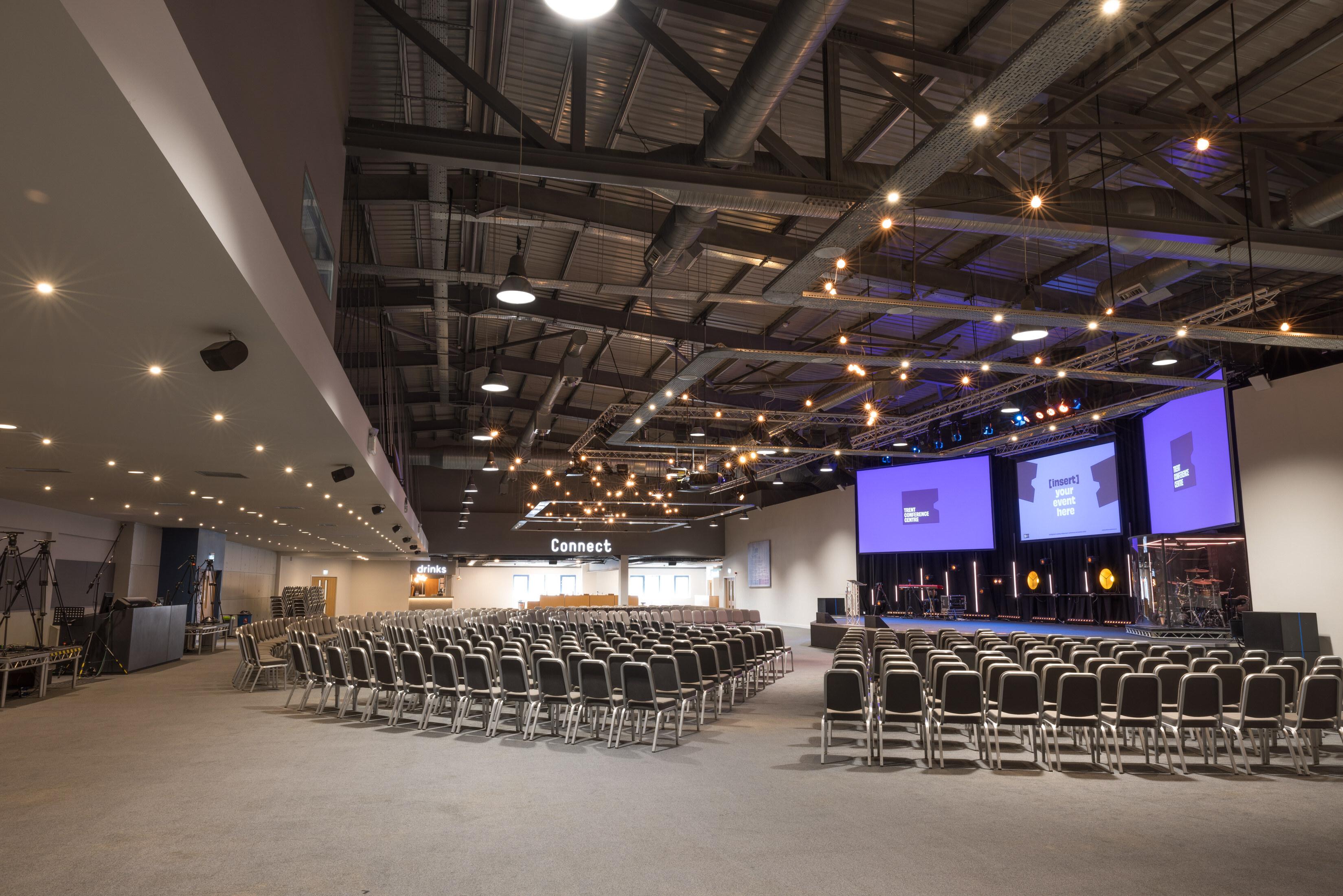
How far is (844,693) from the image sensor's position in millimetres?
7492

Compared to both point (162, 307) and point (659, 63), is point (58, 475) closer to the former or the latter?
point (162, 307)

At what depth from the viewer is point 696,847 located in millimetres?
4758

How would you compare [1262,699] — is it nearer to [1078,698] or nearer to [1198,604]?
[1078,698]

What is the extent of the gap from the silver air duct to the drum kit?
1476 centimetres

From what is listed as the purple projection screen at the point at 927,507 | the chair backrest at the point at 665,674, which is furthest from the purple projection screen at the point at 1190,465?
the chair backrest at the point at 665,674

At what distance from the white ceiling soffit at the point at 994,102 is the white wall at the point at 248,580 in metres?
22.9

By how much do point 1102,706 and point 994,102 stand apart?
5.73 metres

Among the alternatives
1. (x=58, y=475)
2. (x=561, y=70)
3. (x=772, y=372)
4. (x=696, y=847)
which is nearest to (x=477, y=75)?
(x=561, y=70)

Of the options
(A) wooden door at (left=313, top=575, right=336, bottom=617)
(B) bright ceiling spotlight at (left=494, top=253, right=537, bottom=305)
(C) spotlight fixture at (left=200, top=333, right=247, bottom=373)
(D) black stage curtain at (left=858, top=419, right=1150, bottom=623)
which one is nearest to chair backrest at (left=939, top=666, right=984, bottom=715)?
(B) bright ceiling spotlight at (left=494, top=253, right=537, bottom=305)

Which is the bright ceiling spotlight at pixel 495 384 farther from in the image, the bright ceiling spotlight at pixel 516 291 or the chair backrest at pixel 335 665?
the chair backrest at pixel 335 665

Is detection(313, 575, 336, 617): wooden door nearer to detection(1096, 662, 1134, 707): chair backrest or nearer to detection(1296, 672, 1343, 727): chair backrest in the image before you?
detection(1096, 662, 1134, 707): chair backrest

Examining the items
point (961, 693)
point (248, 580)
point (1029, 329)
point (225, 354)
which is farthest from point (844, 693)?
point (248, 580)

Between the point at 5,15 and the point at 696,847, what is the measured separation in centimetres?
474

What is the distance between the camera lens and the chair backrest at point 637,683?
812cm
